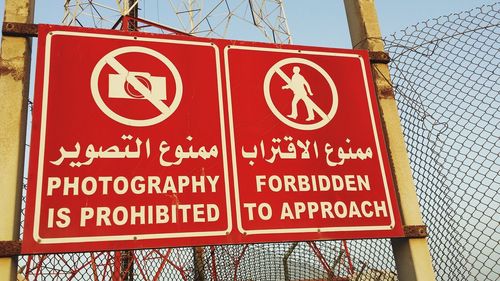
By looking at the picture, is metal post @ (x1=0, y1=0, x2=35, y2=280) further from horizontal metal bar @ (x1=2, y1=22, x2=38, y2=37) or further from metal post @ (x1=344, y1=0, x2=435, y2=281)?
metal post @ (x1=344, y1=0, x2=435, y2=281)

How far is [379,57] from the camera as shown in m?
3.25

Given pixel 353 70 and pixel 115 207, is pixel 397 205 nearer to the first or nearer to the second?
pixel 353 70

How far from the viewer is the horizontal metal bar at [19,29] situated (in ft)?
8.71

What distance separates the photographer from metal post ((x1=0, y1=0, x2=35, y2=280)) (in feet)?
7.56

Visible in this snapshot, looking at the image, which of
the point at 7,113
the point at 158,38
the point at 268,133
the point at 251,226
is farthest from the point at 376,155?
the point at 7,113

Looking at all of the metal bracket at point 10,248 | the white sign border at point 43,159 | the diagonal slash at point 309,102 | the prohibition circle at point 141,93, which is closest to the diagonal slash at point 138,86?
the prohibition circle at point 141,93

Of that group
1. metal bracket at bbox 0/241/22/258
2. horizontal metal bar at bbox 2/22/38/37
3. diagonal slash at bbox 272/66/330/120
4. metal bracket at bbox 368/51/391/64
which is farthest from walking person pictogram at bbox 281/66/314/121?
metal bracket at bbox 0/241/22/258

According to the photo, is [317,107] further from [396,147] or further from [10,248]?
[10,248]

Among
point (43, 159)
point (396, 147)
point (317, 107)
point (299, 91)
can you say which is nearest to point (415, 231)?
point (396, 147)

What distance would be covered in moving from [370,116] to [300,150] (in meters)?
0.60

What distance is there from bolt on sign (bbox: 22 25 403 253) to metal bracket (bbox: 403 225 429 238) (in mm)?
68

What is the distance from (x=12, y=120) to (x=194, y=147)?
1.01 metres

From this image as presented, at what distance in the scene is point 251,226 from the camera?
2.54 m

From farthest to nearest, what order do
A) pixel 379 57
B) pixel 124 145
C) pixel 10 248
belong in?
pixel 379 57 < pixel 124 145 < pixel 10 248
